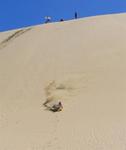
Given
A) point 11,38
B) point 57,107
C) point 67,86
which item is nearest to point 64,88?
point 67,86

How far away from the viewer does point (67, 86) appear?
1881 centimetres

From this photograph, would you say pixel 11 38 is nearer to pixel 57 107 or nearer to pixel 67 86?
pixel 67 86

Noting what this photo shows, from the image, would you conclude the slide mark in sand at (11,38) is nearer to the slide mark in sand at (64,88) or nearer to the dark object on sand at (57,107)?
the slide mark in sand at (64,88)

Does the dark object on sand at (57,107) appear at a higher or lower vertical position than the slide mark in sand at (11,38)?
higher

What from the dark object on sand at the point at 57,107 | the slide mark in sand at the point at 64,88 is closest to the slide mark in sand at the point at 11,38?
the slide mark in sand at the point at 64,88

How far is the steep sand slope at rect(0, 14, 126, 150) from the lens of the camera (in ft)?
50.5

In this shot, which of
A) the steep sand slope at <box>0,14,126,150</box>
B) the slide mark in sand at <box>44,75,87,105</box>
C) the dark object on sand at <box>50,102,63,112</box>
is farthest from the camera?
the slide mark in sand at <box>44,75,87,105</box>

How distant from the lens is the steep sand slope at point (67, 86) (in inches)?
607

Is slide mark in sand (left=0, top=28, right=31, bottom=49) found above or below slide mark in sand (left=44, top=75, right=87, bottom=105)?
below

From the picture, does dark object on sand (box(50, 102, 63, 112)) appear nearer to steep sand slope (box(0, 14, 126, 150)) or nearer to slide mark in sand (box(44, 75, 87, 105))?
steep sand slope (box(0, 14, 126, 150))

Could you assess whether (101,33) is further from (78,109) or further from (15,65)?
(78,109)

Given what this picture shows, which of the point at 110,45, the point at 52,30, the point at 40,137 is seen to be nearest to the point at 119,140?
the point at 40,137

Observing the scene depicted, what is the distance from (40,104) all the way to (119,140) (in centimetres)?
419

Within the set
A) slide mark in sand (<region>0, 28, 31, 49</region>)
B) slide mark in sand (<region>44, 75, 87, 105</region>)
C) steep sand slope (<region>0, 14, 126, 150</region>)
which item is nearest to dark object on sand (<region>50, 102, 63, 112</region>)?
steep sand slope (<region>0, 14, 126, 150</region>)
